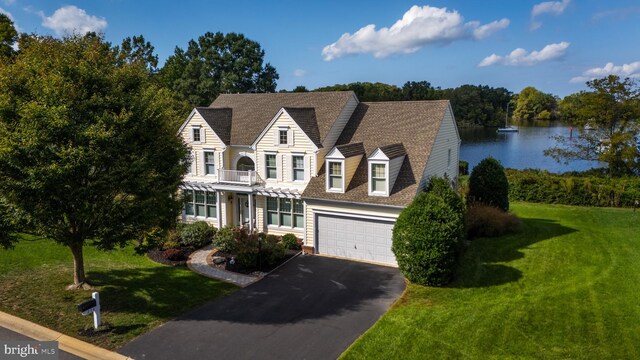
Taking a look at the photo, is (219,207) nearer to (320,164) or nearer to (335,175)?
(320,164)

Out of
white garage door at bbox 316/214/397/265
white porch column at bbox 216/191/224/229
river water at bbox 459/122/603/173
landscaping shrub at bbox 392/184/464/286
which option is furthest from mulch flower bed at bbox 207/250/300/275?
river water at bbox 459/122/603/173

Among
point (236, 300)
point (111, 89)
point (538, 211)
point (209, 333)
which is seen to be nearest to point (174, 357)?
point (209, 333)

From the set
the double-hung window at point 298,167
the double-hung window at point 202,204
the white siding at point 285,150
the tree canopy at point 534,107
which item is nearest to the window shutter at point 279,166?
the white siding at point 285,150

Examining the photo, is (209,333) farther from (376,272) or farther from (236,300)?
(376,272)

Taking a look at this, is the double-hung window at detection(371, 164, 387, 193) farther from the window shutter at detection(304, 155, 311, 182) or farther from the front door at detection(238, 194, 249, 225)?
the front door at detection(238, 194, 249, 225)

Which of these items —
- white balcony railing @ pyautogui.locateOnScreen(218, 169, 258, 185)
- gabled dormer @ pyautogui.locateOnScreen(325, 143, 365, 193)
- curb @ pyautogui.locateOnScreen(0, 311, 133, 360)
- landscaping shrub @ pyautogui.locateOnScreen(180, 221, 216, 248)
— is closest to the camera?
curb @ pyautogui.locateOnScreen(0, 311, 133, 360)

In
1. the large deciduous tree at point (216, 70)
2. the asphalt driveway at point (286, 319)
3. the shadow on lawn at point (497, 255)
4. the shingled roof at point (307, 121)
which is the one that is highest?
the large deciduous tree at point (216, 70)

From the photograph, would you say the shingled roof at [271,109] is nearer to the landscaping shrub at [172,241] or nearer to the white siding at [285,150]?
the white siding at [285,150]
